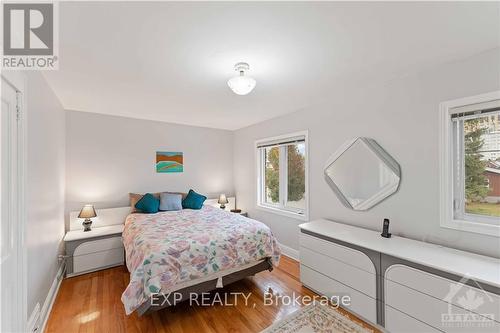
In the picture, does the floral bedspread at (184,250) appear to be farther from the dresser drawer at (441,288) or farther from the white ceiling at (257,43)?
the white ceiling at (257,43)

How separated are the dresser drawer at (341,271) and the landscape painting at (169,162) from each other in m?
2.80

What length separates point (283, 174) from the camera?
12.4 ft

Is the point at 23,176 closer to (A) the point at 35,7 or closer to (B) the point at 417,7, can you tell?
(A) the point at 35,7

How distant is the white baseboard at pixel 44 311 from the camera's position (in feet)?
5.58

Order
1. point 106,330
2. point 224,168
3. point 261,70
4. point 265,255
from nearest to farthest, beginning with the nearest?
point 106,330
point 261,70
point 265,255
point 224,168

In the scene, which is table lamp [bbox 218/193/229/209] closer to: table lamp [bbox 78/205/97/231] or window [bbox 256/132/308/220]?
window [bbox 256/132/308/220]

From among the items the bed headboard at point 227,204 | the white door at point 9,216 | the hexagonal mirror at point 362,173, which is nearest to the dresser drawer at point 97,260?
the white door at point 9,216

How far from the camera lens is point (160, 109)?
10.7 ft

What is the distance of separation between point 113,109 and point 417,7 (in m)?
3.65

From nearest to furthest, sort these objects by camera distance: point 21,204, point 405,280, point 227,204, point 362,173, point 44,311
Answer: point 21,204, point 405,280, point 44,311, point 362,173, point 227,204

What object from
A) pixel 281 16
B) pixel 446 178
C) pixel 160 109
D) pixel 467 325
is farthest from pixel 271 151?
pixel 467 325

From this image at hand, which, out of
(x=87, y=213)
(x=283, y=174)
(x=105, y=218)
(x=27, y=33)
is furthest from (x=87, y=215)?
(x=283, y=174)

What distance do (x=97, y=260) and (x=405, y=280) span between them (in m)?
3.58

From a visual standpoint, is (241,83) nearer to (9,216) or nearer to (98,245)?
(9,216)
